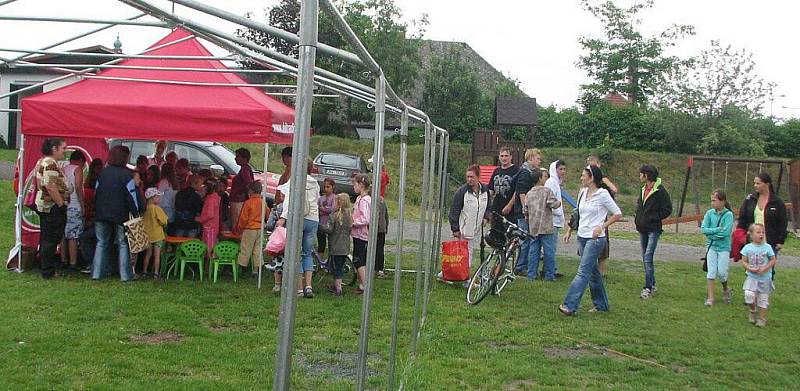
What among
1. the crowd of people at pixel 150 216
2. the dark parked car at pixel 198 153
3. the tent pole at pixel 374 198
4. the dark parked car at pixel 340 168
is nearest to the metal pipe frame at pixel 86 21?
the tent pole at pixel 374 198

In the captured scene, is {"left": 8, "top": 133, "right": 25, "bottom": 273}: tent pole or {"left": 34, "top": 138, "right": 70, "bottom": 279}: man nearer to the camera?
{"left": 34, "top": 138, "right": 70, "bottom": 279}: man

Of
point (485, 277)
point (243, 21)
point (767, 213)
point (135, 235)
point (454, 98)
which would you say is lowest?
point (485, 277)

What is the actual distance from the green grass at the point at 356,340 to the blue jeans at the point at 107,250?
18 centimetres

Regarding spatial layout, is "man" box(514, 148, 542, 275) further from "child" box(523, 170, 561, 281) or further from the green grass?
the green grass

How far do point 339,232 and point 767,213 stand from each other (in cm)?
534

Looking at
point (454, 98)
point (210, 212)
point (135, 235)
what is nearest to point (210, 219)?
point (210, 212)

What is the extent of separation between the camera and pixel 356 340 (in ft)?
26.4

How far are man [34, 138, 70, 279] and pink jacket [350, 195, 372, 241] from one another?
3502 millimetres

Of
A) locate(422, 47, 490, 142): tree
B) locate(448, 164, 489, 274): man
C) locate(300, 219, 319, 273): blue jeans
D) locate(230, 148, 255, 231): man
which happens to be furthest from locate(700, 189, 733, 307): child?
locate(422, 47, 490, 142): tree

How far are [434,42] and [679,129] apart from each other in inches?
1016

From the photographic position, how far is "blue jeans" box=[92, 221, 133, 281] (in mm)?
10555

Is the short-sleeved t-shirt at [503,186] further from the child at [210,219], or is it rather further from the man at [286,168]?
the child at [210,219]

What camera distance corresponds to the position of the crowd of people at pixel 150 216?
33.2 feet

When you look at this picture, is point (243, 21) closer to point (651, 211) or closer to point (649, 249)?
point (651, 211)
